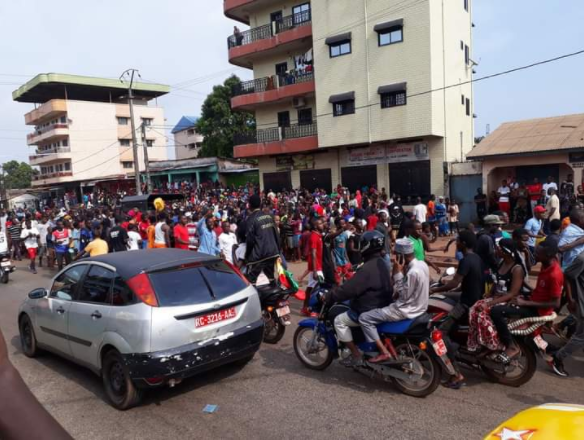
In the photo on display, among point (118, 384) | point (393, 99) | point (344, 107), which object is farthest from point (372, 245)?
point (344, 107)

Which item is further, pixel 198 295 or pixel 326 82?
pixel 326 82

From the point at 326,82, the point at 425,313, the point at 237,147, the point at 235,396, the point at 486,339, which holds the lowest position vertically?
the point at 235,396

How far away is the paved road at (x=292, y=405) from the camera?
404cm

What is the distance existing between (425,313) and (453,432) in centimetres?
116

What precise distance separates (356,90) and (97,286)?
19.0 metres

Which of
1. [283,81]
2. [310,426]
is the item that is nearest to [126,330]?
[310,426]

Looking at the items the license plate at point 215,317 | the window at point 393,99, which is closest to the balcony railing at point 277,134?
the window at point 393,99

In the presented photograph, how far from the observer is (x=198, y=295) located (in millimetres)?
4812

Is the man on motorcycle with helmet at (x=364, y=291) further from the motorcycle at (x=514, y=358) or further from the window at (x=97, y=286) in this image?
the window at (x=97, y=286)

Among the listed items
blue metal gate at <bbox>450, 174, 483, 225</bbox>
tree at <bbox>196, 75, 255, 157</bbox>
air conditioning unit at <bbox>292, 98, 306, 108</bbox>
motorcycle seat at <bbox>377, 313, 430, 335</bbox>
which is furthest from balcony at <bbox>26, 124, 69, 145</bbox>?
motorcycle seat at <bbox>377, 313, 430, 335</bbox>

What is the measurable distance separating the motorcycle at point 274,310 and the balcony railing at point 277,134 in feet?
60.9

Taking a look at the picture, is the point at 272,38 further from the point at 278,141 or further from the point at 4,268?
the point at 4,268

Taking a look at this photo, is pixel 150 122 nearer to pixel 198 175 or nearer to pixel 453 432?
pixel 198 175

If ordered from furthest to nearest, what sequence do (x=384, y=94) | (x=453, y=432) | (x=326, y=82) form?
(x=326, y=82) < (x=384, y=94) < (x=453, y=432)
